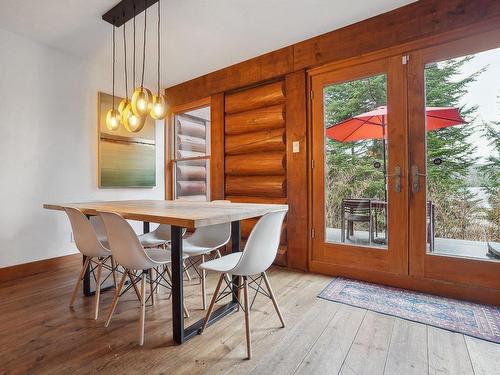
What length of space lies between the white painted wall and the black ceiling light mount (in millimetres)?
968

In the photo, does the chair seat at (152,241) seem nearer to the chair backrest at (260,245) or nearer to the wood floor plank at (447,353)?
the chair backrest at (260,245)

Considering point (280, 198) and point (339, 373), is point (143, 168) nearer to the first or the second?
point (280, 198)

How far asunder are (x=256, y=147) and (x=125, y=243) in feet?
7.33

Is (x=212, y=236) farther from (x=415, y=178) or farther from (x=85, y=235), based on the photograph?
(x=415, y=178)

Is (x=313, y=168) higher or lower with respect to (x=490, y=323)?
higher

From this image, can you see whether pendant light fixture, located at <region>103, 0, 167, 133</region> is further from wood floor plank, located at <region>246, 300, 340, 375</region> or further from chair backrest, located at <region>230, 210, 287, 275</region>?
wood floor plank, located at <region>246, 300, 340, 375</region>

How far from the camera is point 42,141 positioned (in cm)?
314

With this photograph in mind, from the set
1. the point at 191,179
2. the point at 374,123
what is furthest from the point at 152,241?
the point at 374,123

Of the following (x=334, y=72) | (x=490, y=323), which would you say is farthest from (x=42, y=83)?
(x=490, y=323)

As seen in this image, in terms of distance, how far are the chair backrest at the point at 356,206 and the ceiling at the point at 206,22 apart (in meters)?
1.80

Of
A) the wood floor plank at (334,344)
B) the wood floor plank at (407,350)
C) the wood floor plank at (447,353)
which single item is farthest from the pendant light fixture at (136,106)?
the wood floor plank at (447,353)

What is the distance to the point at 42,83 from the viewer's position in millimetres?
3152

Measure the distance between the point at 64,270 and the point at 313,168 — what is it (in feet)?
10.2

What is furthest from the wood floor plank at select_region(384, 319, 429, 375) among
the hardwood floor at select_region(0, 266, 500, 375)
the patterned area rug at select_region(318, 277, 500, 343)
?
the patterned area rug at select_region(318, 277, 500, 343)
